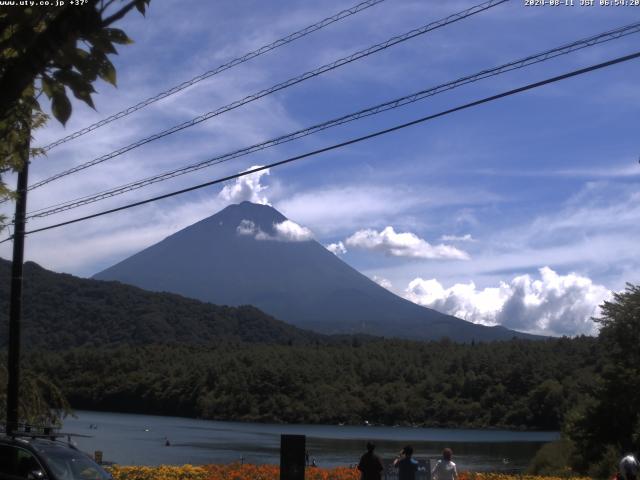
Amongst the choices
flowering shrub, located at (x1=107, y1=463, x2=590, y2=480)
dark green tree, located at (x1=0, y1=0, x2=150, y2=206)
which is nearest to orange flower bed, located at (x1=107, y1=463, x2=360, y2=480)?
flowering shrub, located at (x1=107, y1=463, x2=590, y2=480)

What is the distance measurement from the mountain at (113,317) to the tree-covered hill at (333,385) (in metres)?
27.8

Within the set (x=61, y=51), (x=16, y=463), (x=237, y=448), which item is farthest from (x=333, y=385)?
(x=61, y=51)

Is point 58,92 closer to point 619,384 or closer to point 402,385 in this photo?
point 619,384

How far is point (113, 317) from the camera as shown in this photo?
16662cm

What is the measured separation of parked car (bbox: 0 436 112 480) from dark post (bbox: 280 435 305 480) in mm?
2559

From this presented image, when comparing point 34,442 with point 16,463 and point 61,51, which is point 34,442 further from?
point 61,51

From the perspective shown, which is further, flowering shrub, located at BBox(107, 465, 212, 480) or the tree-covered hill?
the tree-covered hill

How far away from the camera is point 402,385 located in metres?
120

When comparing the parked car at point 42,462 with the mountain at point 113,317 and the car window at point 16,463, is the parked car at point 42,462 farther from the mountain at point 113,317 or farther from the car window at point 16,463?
the mountain at point 113,317

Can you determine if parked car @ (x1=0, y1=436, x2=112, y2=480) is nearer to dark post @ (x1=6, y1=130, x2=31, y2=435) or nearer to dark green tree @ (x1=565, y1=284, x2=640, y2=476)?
dark post @ (x1=6, y1=130, x2=31, y2=435)

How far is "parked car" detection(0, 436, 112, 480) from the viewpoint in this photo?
11898 mm

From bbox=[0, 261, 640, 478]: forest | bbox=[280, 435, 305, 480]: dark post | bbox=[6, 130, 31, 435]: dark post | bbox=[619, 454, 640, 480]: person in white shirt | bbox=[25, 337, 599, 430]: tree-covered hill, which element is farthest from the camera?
bbox=[25, 337, 599, 430]: tree-covered hill

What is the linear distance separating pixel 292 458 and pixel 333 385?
4264 inches

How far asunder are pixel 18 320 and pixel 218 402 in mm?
97415
